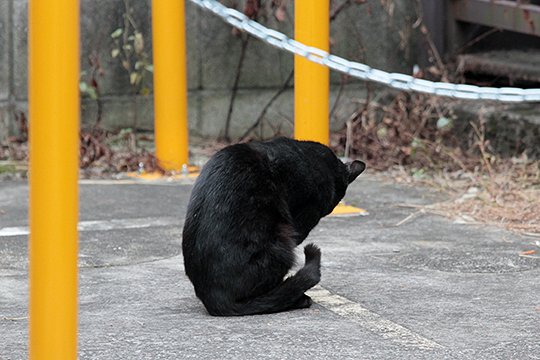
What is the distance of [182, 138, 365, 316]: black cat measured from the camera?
10.4 ft

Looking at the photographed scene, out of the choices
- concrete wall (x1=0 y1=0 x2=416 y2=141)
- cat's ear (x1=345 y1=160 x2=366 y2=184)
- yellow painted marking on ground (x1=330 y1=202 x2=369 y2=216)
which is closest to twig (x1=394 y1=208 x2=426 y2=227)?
yellow painted marking on ground (x1=330 y1=202 x2=369 y2=216)

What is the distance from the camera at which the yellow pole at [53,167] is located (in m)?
1.94

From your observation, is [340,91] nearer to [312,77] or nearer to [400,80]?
[312,77]

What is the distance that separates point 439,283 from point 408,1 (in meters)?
3.85

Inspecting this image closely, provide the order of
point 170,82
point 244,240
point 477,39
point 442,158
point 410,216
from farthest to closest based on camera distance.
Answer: point 477,39 < point 442,158 < point 170,82 < point 410,216 < point 244,240

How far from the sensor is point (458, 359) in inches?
108

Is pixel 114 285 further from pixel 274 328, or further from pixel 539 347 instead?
pixel 539 347

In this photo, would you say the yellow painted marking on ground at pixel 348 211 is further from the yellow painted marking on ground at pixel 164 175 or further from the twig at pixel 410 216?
the yellow painted marking on ground at pixel 164 175

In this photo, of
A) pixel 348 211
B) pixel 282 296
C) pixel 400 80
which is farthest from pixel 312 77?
pixel 282 296

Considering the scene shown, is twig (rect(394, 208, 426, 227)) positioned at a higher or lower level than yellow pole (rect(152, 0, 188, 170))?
lower

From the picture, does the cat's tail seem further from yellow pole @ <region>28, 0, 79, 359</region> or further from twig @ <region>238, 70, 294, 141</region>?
twig @ <region>238, 70, 294, 141</region>

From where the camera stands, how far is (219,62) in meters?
7.02

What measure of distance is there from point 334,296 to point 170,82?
2.68m

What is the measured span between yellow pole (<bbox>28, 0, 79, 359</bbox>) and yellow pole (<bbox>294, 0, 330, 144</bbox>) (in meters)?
2.81
